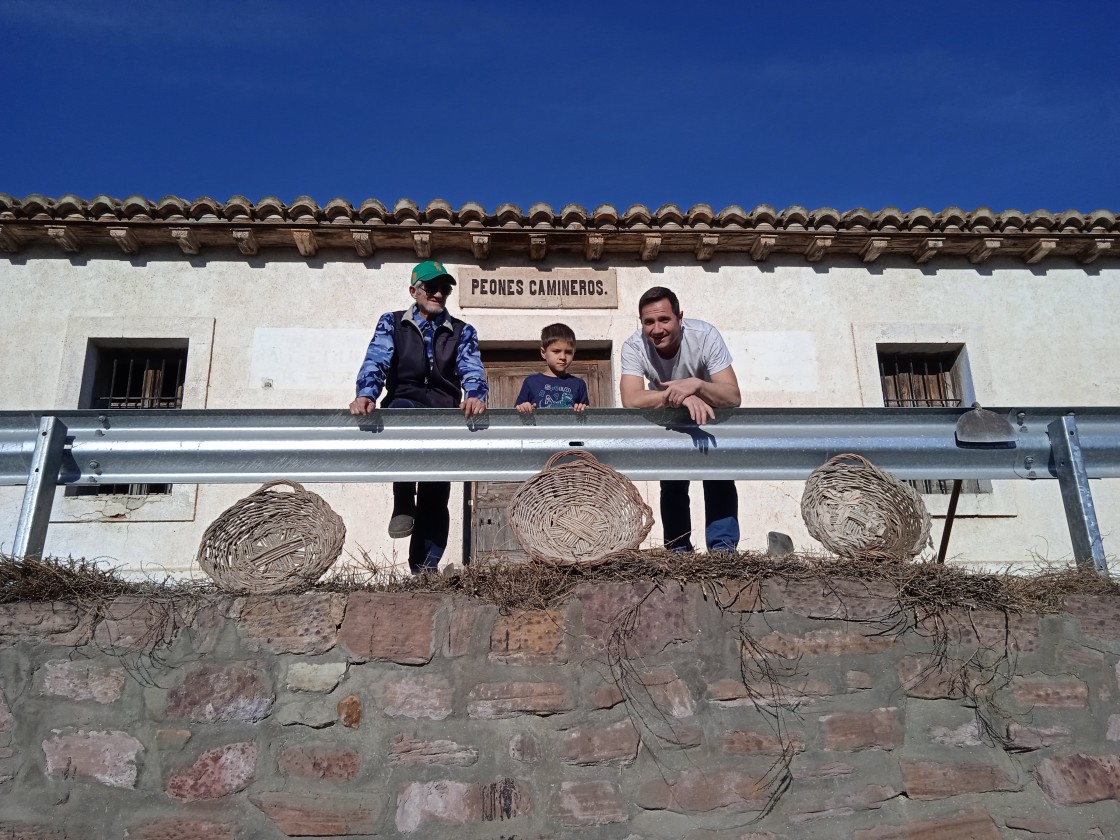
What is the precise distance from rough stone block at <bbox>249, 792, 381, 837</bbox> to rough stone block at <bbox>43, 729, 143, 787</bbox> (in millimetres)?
399

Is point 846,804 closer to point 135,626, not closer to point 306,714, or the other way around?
point 306,714

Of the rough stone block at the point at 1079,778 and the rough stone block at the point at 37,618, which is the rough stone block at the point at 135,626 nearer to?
the rough stone block at the point at 37,618

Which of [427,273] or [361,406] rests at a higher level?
[427,273]

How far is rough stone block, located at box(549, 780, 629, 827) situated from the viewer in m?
2.46

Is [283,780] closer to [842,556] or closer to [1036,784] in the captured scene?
[842,556]

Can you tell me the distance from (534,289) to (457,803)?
478cm

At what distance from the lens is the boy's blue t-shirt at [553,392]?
4.17 meters

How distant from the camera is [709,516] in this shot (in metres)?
3.44

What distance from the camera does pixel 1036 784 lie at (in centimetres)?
260

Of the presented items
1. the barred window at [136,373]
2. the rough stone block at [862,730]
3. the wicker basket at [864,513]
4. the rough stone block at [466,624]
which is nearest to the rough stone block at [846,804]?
the rough stone block at [862,730]

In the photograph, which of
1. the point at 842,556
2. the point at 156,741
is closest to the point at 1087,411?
the point at 842,556

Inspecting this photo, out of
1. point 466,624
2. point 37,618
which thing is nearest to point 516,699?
point 466,624

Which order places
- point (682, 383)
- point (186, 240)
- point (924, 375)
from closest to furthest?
point (682, 383), point (186, 240), point (924, 375)

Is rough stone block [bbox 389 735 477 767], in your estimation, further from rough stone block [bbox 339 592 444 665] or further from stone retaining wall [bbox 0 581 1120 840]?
rough stone block [bbox 339 592 444 665]
